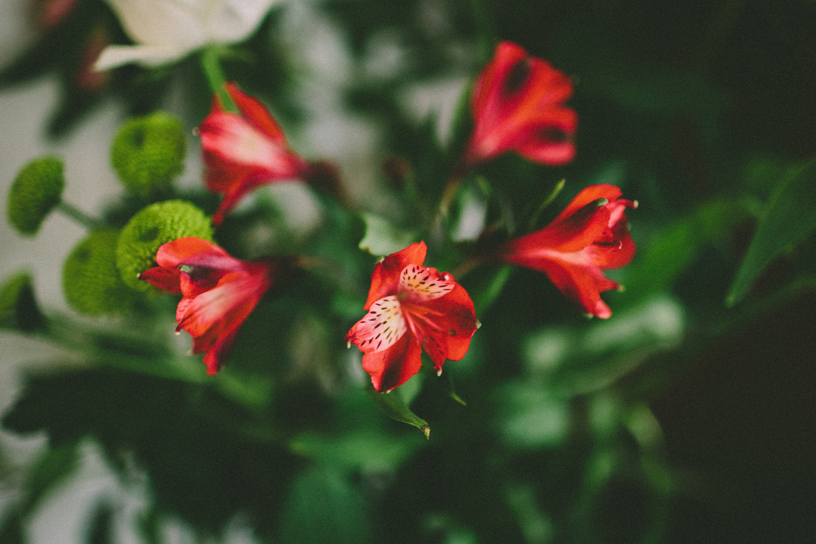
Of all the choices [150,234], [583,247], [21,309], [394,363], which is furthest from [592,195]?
[21,309]

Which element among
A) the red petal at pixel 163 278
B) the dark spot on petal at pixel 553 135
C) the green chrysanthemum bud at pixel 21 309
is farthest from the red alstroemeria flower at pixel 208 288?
the dark spot on petal at pixel 553 135

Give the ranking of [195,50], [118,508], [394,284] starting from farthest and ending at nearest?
[118,508] < [195,50] < [394,284]

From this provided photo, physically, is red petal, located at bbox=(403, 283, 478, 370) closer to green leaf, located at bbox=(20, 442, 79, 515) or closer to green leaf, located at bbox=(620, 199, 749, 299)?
green leaf, located at bbox=(620, 199, 749, 299)

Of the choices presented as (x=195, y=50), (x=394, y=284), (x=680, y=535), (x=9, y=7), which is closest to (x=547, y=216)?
(x=394, y=284)

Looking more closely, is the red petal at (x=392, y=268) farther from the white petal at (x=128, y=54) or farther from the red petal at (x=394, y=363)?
the white petal at (x=128, y=54)

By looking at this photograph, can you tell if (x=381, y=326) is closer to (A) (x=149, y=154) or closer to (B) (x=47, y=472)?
(A) (x=149, y=154)

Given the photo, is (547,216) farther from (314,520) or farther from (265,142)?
(314,520)

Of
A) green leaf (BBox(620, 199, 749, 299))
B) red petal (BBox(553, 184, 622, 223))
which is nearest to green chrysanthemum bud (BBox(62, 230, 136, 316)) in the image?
red petal (BBox(553, 184, 622, 223))
